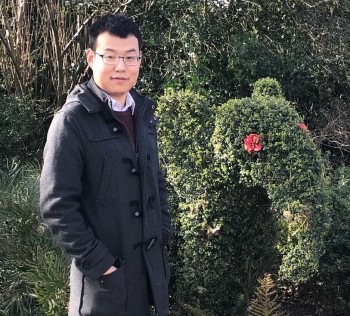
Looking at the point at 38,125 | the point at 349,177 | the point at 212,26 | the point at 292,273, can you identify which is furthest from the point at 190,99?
the point at 38,125

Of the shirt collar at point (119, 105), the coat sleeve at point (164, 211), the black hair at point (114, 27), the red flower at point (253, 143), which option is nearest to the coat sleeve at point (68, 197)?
the shirt collar at point (119, 105)

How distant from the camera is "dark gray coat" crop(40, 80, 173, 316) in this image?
7.11 ft

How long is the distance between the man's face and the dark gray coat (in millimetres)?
61

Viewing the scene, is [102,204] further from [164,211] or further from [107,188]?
[164,211]

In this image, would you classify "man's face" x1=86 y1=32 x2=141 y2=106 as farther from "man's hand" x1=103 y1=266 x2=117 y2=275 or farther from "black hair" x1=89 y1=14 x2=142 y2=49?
"man's hand" x1=103 y1=266 x2=117 y2=275

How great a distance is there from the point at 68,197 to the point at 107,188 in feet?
0.58

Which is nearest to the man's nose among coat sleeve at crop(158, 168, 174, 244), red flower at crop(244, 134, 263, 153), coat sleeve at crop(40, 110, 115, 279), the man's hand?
coat sleeve at crop(40, 110, 115, 279)

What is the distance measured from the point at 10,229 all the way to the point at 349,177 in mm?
3124

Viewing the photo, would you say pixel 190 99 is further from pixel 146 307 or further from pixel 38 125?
pixel 38 125

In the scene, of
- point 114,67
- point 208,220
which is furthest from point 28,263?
point 114,67

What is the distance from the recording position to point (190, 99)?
3.58 metres

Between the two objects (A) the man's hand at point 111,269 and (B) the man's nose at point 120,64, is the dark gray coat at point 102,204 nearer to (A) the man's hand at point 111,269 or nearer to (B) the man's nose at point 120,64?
(A) the man's hand at point 111,269

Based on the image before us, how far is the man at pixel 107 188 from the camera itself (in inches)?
85.5

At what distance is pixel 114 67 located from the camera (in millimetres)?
2307
